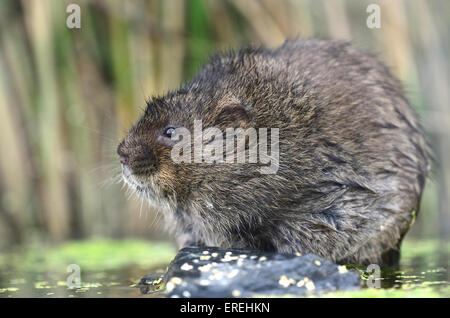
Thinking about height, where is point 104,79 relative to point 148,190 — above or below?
above

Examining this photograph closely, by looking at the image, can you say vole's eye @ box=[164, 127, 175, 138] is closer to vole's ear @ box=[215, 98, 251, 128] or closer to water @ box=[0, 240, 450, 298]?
vole's ear @ box=[215, 98, 251, 128]

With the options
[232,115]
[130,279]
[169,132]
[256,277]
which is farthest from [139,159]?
[256,277]

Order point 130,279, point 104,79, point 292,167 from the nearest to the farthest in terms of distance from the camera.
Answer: point 292,167
point 130,279
point 104,79

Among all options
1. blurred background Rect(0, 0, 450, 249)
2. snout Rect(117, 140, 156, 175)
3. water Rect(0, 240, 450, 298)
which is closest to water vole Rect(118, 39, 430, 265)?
snout Rect(117, 140, 156, 175)

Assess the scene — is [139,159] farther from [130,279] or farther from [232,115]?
[130,279]

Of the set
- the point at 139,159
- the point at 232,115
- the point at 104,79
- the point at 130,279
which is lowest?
the point at 130,279

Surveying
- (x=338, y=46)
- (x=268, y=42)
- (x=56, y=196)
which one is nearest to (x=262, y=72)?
(x=338, y=46)

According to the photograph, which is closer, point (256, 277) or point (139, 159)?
point (256, 277)

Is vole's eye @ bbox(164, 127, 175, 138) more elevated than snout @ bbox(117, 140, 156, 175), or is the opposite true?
vole's eye @ bbox(164, 127, 175, 138)
